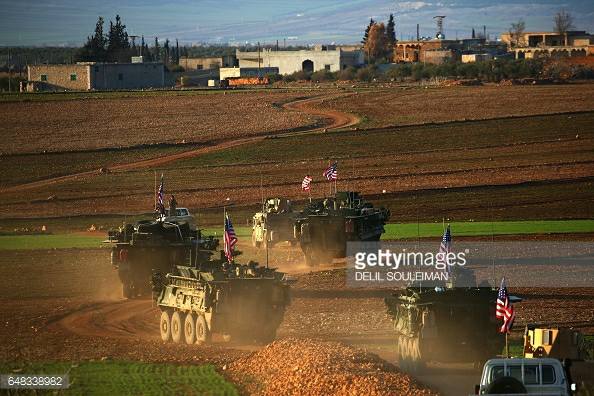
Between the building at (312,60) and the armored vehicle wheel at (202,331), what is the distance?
147m

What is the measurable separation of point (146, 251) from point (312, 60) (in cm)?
14400

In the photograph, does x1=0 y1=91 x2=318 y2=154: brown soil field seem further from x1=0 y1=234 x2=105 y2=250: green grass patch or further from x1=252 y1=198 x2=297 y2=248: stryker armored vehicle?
x1=252 y1=198 x2=297 y2=248: stryker armored vehicle

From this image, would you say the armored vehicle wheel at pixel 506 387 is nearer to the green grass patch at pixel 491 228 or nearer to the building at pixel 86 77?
the green grass patch at pixel 491 228

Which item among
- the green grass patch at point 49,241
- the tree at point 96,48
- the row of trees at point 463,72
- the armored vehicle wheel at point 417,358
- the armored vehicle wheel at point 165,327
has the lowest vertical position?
the green grass patch at point 49,241

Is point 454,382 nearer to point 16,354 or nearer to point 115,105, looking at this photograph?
point 16,354

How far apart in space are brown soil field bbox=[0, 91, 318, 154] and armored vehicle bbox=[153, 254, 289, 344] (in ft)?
174

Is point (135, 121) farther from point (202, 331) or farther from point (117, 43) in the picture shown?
point (117, 43)

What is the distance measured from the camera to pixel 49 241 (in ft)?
178

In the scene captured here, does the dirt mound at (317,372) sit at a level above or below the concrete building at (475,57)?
below

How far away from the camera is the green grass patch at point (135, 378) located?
1040 inches

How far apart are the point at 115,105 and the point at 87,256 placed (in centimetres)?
6058

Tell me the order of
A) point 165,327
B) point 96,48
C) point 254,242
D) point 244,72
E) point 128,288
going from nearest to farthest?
point 165,327, point 128,288, point 254,242, point 96,48, point 244,72

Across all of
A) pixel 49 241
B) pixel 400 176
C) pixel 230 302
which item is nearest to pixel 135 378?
pixel 230 302

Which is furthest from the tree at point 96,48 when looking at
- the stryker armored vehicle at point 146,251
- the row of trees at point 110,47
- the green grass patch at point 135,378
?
the green grass patch at point 135,378
